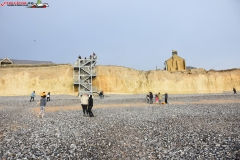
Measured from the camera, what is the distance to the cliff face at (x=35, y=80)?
51.6 m

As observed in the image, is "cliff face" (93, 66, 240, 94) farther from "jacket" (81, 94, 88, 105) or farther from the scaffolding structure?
"jacket" (81, 94, 88, 105)

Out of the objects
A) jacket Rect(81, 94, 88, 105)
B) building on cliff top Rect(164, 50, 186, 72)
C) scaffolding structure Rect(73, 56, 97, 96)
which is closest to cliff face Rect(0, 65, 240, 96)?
scaffolding structure Rect(73, 56, 97, 96)

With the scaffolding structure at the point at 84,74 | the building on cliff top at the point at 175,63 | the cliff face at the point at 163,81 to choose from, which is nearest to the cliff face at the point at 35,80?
the scaffolding structure at the point at 84,74

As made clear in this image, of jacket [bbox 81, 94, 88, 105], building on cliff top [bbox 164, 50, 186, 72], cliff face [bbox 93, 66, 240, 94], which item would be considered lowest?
jacket [bbox 81, 94, 88, 105]

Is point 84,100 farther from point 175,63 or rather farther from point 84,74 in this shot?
point 175,63

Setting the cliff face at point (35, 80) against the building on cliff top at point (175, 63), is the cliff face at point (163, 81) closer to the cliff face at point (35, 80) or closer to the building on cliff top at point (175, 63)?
the cliff face at point (35, 80)

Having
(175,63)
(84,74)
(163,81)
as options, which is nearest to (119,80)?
(84,74)

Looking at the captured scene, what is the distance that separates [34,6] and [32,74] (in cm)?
2368

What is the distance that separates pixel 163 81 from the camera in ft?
211

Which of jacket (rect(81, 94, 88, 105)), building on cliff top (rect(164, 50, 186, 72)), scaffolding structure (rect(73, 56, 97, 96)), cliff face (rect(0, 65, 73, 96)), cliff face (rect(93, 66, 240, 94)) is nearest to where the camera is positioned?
jacket (rect(81, 94, 88, 105))

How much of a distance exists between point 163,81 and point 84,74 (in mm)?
26741

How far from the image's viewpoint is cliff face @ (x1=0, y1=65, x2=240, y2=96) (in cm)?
5239

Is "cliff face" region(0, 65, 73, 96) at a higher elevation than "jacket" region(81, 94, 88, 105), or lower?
higher

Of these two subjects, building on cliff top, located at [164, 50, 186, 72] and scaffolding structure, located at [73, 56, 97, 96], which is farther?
building on cliff top, located at [164, 50, 186, 72]
